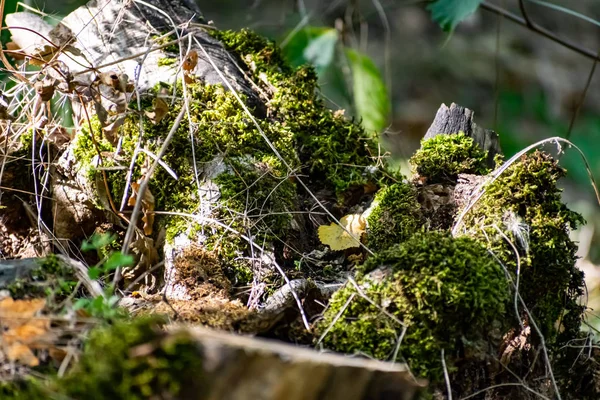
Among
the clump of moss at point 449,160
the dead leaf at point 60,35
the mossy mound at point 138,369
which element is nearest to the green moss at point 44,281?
the mossy mound at point 138,369

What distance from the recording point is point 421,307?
5.15ft

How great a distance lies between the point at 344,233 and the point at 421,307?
2.34ft

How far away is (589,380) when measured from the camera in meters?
1.98

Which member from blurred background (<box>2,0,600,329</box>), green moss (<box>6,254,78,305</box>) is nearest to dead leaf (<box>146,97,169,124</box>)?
green moss (<box>6,254,78,305</box>)

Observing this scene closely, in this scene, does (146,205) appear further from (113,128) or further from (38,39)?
(38,39)

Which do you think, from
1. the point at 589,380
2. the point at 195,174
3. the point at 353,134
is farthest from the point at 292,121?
the point at 589,380

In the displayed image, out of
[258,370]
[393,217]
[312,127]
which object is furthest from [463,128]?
[258,370]

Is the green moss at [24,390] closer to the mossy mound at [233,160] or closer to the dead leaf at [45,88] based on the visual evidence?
the mossy mound at [233,160]

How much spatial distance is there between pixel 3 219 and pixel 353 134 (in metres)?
1.50

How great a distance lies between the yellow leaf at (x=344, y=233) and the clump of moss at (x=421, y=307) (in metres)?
0.50

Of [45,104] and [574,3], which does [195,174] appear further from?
[574,3]

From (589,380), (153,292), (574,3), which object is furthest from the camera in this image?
(574,3)

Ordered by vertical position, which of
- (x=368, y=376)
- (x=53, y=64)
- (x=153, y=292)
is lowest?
(x=153, y=292)

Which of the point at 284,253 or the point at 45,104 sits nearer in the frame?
the point at 284,253
